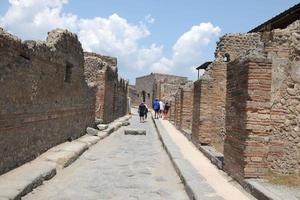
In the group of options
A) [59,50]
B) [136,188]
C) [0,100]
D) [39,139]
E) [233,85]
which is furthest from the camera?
[59,50]

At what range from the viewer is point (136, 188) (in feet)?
21.9

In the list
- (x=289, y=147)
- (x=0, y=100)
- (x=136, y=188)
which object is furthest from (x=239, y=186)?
(x=0, y=100)

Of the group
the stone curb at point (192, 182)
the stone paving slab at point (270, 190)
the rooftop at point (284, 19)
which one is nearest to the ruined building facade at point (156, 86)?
the rooftop at point (284, 19)

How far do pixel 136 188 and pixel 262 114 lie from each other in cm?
241

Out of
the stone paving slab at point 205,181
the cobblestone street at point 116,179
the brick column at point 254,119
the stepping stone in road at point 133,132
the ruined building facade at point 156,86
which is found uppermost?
the ruined building facade at point 156,86

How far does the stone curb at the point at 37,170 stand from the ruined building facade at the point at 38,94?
6.8 inches

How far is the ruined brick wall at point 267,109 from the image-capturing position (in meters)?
6.78

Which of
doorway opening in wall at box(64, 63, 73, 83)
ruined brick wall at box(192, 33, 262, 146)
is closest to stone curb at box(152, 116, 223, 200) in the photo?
ruined brick wall at box(192, 33, 262, 146)

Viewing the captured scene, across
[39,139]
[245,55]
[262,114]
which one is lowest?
[39,139]

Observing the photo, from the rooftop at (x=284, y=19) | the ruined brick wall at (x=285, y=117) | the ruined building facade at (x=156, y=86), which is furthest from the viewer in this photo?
the ruined building facade at (x=156, y=86)

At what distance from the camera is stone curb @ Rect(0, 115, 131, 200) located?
17.8 feet

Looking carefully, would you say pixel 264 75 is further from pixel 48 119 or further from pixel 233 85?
pixel 48 119

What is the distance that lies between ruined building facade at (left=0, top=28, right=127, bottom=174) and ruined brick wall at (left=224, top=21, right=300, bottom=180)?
378cm

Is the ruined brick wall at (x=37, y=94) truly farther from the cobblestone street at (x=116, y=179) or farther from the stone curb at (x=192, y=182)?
the stone curb at (x=192, y=182)
